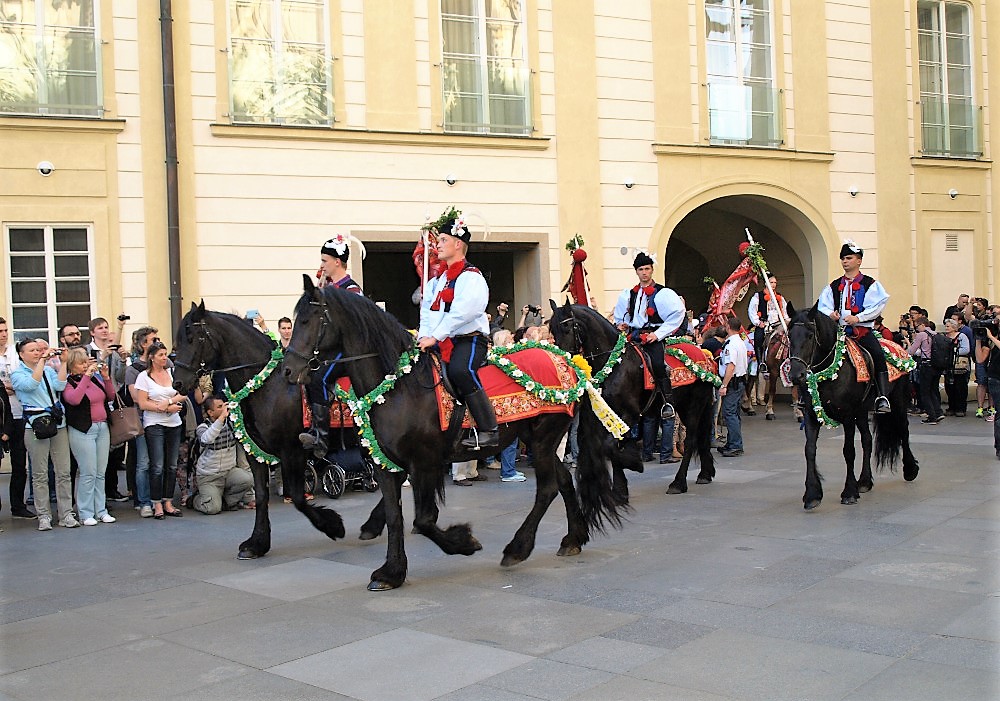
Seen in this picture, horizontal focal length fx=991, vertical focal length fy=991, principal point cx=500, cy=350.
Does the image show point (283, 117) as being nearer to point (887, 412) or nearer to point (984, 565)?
point (887, 412)

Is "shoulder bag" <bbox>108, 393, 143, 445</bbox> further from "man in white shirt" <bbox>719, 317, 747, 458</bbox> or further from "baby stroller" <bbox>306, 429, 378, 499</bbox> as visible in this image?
"man in white shirt" <bbox>719, 317, 747, 458</bbox>

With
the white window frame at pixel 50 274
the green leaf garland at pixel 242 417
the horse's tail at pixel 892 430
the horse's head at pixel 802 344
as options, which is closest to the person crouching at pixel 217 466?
the green leaf garland at pixel 242 417

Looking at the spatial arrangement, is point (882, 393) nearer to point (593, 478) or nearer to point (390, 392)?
point (593, 478)

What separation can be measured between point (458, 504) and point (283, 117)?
25.3 feet

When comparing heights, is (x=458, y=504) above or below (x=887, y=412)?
below

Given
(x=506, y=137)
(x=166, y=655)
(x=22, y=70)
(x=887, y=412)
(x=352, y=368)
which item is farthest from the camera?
(x=506, y=137)

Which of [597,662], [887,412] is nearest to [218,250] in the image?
[887,412]

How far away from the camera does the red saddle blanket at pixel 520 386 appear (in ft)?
24.0

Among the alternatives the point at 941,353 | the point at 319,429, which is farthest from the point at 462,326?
the point at 941,353

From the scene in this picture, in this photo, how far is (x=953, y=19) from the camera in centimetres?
2177

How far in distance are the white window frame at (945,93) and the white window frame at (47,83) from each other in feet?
52.8

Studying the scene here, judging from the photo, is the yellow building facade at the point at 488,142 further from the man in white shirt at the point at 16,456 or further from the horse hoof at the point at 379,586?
the horse hoof at the point at 379,586

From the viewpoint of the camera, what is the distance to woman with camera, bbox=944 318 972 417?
59.1ft

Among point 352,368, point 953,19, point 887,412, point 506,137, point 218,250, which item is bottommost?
point 887,412
